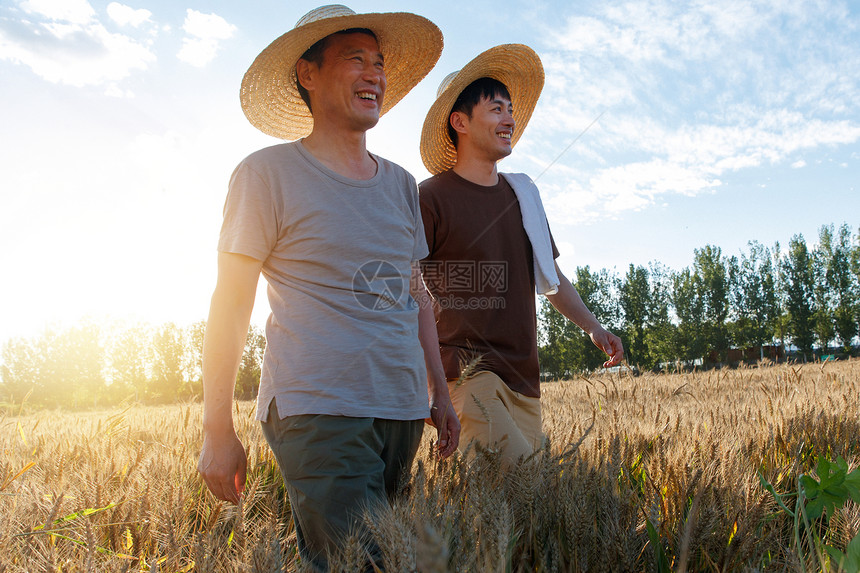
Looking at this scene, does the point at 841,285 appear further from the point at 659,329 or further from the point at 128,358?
the point at 128,358

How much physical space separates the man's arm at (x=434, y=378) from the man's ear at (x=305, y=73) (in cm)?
88

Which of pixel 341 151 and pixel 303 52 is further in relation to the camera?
pixel 303 52

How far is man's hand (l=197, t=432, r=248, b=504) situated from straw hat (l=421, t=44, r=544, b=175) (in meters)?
2.57

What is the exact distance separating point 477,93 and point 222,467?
2.74m

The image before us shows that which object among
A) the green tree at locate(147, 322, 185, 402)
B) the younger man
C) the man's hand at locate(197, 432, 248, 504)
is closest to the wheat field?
the man's hand at locate(197, 432, 248, 504)

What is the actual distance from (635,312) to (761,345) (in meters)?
10.3

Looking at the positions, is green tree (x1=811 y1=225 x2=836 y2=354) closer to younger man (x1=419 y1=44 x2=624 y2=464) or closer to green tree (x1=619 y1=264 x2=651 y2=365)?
green tree (x1=619 y1=264 x2=651 y2=365)

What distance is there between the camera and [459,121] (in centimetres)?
374

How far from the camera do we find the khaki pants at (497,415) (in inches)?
110

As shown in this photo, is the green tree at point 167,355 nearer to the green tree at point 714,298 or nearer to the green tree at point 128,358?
the green tree at point 128,358

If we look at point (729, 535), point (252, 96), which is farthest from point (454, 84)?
point (729, 535)

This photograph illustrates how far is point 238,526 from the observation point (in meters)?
1.46

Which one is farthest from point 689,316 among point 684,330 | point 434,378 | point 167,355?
point 434,378

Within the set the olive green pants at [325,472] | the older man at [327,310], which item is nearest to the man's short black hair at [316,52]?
the older man at [327,310]
